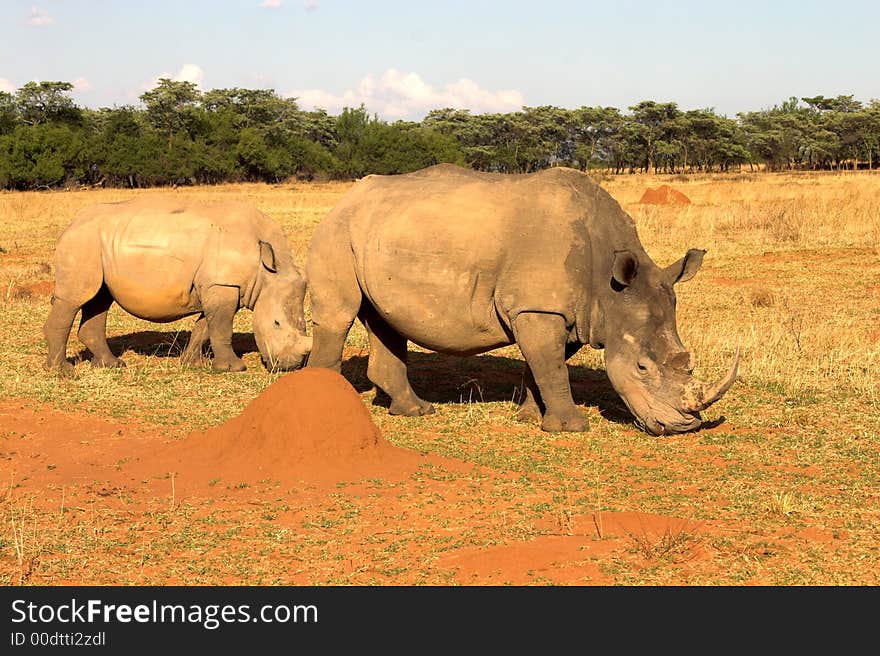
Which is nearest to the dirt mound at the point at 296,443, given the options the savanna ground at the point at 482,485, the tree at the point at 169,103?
the savanna ground at the point at 482,485

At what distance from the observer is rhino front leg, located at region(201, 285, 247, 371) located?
40.9 ft

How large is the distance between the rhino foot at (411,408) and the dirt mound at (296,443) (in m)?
1.66

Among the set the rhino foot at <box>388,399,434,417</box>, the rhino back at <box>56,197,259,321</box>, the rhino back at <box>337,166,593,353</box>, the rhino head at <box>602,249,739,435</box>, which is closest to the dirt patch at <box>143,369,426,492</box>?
the rhino back at <box>337,166,593,353</box>

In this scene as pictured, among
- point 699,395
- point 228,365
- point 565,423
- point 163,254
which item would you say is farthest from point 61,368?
point 699,395

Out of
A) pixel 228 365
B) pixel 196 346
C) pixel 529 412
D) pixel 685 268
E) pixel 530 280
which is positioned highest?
pixel 685 268

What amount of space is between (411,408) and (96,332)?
189 inches

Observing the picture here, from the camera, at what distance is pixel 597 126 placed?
80.1 metres

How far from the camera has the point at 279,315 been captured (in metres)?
12.4

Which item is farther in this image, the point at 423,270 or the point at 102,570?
the point at 423,270

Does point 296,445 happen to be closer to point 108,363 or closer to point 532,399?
point 532,399

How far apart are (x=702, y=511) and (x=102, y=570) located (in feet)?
13.1

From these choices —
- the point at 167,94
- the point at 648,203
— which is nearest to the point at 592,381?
the point at 648,203

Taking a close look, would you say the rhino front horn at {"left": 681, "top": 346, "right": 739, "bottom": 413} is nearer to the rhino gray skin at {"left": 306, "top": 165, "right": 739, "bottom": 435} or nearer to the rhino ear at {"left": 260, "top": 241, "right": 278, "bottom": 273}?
the rhino gray skin at {"left": 306, "top": 165, "right": 739, "bottom": 435}

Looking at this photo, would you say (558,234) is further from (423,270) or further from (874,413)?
(874,413)
